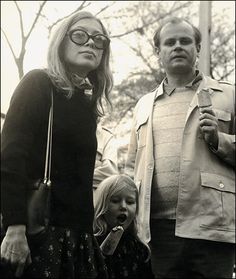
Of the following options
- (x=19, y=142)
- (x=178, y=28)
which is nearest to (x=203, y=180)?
(x=178, y=28)

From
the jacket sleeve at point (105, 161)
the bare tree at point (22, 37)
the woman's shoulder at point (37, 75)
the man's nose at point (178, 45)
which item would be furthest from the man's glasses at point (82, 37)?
the bare tree at point (22, 37)

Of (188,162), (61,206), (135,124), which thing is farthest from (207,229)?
(61,206)

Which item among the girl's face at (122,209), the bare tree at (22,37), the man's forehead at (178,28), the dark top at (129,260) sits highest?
the bare tree at (22,37)

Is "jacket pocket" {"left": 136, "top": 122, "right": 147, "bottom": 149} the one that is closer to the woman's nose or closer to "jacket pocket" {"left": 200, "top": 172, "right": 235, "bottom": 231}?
"jacket pocket" {"left": 200, "top": 172, "right": 235, "bottom": 231}

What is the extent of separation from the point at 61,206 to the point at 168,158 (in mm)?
1116

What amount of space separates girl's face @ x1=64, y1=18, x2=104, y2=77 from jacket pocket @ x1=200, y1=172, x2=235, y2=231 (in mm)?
990

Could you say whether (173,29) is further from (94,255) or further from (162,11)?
(162,11)

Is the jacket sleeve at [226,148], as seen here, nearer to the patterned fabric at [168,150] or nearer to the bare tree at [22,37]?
the patterned fabric at [168,150]

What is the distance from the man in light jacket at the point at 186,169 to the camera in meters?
2.81

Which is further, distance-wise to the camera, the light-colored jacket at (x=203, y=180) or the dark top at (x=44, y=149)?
the light-colored jacket at (x=203, y=180)

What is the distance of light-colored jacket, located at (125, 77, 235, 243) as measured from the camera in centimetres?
279

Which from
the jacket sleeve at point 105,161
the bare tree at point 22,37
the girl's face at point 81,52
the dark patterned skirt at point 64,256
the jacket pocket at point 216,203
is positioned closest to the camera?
the dark patterned skirt at point 64,256

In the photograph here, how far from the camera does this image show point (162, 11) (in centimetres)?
1268

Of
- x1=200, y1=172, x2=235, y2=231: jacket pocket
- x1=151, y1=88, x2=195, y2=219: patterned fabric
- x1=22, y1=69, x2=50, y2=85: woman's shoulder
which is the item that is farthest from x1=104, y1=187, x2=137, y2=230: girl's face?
x1=22, y1=69, x2=50, y2=85: woman's shoulder
